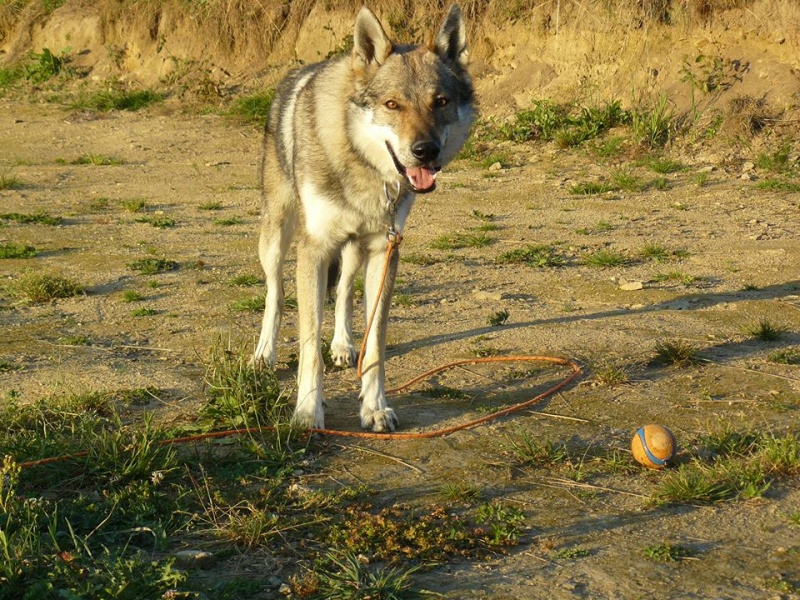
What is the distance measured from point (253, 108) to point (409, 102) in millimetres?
9887

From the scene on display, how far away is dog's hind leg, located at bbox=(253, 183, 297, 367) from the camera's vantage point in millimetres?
5660

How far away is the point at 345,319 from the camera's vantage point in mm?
5750

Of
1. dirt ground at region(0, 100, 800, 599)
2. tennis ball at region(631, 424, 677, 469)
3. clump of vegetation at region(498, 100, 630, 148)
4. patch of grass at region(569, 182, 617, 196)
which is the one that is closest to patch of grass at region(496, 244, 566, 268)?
dirt ground at region(0, 100, 800, 599)

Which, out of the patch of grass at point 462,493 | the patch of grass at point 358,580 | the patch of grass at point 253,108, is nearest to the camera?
the patch of grass at point 358,580

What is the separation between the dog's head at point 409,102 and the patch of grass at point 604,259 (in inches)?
123

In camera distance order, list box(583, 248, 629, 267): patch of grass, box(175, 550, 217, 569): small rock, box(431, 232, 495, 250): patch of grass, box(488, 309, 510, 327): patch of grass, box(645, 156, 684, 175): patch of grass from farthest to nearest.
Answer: box(645, 156, 684, 175): patch of grass
box(431, 232, 495, 250): patch of grass
box(583, 248, 629, 267): patch of grass
box(488, 309, 510, 327): patch of grass
box(175, 550, 217, 569): small rock

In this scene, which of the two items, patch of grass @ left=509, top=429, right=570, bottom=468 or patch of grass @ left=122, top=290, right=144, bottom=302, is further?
patch of grass @ left=122, top=290, right=144, bottom=302

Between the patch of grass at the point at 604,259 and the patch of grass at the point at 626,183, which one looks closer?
the patch of grass at the point at 604,259

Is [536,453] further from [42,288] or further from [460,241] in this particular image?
[460,241]

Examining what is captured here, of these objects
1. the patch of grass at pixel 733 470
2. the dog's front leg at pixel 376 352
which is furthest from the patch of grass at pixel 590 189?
the patch of grass at pixel 733 470

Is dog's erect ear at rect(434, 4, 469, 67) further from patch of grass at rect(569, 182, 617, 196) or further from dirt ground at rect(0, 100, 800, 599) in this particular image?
patch of grass at rect(569, 182, 617, 196)

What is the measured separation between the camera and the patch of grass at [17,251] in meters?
7.78

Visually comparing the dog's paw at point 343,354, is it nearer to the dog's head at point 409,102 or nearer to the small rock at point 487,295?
the dog's head at point 409,102

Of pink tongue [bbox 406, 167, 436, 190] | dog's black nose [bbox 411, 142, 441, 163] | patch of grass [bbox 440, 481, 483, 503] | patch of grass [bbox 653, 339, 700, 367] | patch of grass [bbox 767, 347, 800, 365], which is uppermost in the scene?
dog's black nose [bbox 411, 142, 441, 163]
